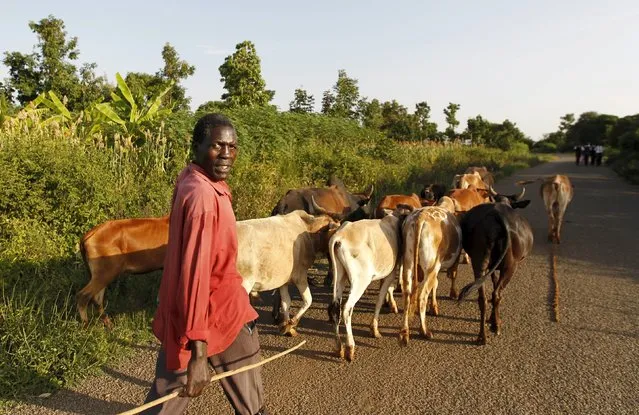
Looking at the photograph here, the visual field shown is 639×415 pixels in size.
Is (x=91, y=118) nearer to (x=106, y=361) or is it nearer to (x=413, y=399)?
(x=106, y=361)

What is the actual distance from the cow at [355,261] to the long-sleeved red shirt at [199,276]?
1990 millimetres

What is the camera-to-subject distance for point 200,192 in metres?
2.20

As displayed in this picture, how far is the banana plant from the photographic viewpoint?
888cm

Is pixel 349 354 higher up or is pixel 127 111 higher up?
pixel 127 111

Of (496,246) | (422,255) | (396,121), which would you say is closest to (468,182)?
(496,246)

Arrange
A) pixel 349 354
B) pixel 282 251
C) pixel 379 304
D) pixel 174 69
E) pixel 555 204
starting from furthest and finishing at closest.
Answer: pixel 174 69
pixel 555 204
pixel 379 304
pixel 282 251
pixel 349 354

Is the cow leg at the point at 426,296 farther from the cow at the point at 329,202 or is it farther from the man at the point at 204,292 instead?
the man at the point at 204,292

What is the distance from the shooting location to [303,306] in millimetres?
4953

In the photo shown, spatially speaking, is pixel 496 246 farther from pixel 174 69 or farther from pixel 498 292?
A: pixel 174 69

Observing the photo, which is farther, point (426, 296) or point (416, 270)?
point (426, 296)

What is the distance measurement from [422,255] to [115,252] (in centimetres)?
314

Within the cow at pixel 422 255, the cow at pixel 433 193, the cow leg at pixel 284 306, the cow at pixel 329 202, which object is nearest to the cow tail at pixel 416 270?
the cow at pixel 422 255

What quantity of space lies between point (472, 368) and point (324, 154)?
893 cm

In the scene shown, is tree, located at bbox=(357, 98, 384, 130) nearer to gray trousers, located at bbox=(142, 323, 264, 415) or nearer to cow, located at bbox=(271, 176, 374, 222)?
cow, located at bbox=(271, 176, 374, 222)
